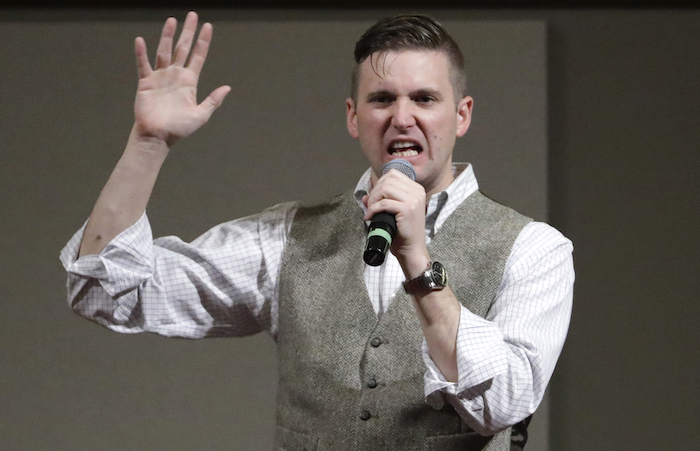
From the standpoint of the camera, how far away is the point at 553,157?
3.00 m

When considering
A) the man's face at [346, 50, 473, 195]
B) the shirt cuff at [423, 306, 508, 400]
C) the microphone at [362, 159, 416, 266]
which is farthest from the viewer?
the man's face at [346, 50, 473, 195]

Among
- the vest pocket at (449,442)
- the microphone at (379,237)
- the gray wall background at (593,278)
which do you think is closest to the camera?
the microphone at (379,237)

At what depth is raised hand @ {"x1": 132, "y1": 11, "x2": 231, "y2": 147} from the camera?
1651 millimetres

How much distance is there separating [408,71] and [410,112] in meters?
0.10

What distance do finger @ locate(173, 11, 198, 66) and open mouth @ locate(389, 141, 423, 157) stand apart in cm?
44

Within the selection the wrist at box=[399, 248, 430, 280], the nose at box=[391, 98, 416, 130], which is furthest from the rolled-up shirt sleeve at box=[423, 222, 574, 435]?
the nose at box=[391, 98, 416, 130]

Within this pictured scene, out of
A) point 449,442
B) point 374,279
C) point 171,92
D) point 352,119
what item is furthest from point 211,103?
point 449,442

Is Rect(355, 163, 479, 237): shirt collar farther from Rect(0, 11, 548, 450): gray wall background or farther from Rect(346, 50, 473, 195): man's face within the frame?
Rect(0, 11, 548, 450): gray wall background

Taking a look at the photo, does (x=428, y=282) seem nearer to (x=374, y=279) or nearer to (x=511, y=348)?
(x=511, y=348)

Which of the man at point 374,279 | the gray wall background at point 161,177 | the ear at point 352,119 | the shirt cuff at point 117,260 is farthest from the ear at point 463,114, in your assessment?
the gray wall background at point 161,177

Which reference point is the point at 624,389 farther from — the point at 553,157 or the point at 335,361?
the point at 335,361

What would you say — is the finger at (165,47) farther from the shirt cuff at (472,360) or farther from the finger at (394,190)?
the shirt cuff at (472,360)

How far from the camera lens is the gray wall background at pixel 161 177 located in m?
3.03

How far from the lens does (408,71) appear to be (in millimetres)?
1782
